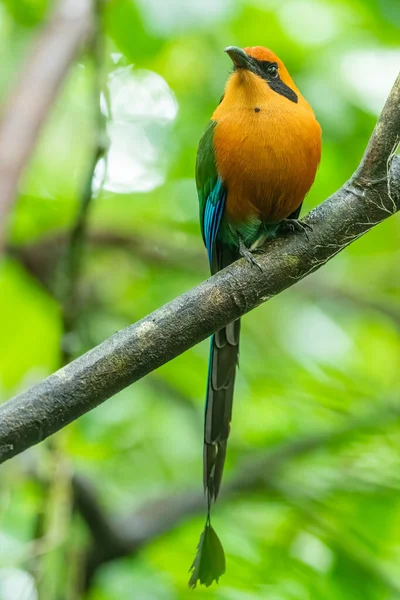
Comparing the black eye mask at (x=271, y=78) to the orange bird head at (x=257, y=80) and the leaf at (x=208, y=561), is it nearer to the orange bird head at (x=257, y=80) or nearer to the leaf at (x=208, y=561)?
the orange bird head at (x=257, y=80)

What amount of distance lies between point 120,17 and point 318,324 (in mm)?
2722

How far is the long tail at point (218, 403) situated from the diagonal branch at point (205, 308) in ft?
2.58

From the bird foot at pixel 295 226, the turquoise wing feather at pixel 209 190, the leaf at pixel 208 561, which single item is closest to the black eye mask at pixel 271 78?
the turquoise wing feather at pixel 209 190

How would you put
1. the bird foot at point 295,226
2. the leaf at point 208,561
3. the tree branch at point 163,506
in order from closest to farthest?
the bird foot at point 295,226
the leaf at point 208,561
the tree branch at point 163,506

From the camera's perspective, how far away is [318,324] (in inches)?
245

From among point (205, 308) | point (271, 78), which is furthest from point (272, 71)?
point (205, 308)

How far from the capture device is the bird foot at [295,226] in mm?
2369

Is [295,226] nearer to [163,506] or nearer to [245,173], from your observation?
[245,173]

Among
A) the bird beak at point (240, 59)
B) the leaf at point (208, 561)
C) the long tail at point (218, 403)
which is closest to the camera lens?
the leaf at point (208, 561)

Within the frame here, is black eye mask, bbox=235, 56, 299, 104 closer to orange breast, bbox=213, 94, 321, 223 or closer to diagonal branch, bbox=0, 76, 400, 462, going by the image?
orange breast, bbox=213, 94, 321, 223

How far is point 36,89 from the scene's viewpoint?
4.04 meters

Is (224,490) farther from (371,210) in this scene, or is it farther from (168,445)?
(371,210)

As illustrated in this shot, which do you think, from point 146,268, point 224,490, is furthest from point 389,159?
point 146,268

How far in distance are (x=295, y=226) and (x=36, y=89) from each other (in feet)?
6.37
